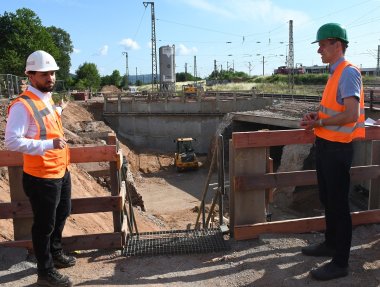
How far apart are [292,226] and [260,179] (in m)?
0.72

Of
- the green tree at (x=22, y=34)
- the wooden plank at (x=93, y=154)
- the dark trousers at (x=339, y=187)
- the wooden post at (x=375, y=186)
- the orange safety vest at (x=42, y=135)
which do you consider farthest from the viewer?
the green tree at (x=22, y=34)

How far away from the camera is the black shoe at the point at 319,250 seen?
418 cm

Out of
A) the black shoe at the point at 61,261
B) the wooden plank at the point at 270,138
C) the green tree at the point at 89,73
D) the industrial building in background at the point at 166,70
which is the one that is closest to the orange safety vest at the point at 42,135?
the black shoe at the point at 61,261

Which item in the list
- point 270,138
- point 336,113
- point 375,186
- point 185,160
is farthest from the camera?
point 185,160

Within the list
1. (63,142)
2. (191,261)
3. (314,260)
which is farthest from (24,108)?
(314,260)

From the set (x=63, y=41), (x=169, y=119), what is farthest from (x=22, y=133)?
(x=63, y=41)

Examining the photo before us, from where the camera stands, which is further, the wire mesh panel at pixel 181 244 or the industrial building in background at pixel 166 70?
the industrial building in background at pixel 166 70

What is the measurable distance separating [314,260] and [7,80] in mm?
22357

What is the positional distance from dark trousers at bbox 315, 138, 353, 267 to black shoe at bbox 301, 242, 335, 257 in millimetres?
378

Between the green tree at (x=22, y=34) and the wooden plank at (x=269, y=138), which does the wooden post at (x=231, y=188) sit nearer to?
the wooden plank at (x=269, y=138)

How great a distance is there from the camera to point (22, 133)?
132 inches

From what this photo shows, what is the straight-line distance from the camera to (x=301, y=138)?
4574mm

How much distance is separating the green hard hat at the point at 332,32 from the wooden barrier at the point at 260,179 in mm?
1226

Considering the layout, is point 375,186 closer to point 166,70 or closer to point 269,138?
point 269,138
